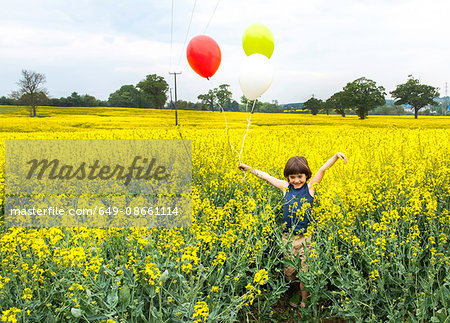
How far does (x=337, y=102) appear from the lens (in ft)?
130

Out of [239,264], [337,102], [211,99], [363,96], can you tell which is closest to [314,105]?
[337,102]

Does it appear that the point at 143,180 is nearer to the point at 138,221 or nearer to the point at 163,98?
the point at 138,221

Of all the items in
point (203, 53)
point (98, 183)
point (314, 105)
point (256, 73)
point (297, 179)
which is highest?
point (314, 105)

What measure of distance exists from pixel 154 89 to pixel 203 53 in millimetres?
38647

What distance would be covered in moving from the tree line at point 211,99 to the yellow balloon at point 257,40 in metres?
24.9

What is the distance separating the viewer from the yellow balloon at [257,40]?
4270 millimetres

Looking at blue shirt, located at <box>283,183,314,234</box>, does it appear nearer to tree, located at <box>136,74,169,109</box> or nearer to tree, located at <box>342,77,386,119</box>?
tree, located at <box>342,77,386,119</box>

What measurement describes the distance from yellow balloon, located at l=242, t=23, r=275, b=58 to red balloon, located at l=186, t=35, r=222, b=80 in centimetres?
58

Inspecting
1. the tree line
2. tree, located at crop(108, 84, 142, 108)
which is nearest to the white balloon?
the tree line

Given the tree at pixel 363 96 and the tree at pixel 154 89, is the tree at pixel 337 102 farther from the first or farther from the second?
the tree at pixel 154 89

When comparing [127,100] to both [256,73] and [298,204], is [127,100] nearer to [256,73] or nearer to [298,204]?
[256,73]

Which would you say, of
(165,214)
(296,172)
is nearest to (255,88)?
(296,172)

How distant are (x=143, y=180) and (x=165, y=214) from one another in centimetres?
187

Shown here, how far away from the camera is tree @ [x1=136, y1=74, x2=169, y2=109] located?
41312mm
